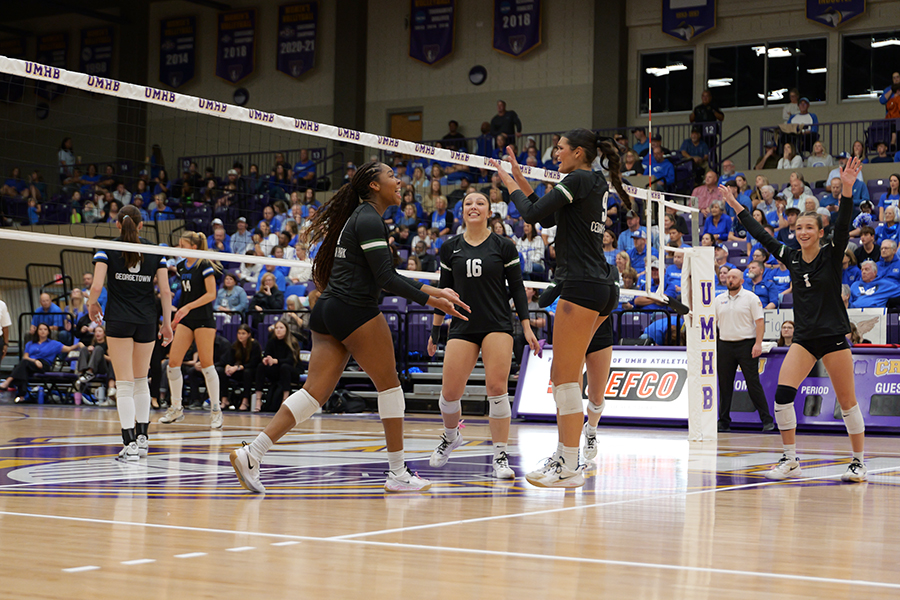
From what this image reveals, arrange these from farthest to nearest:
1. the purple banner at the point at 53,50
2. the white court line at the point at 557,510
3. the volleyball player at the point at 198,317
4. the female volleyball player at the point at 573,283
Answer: the purple banner at the point at 53,50
the volleyball player at the point at 198,317
the female volleyball player at the point at 573,283
the white court line at the point at 557,510

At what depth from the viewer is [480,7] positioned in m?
26.0

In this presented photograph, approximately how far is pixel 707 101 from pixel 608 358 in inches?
622

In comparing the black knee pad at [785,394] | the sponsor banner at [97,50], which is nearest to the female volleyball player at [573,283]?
the black knee pad at [785,394]

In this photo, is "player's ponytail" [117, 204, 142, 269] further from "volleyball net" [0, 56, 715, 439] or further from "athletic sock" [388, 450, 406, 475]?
"volleyball net" [0, 56, 715, 439]

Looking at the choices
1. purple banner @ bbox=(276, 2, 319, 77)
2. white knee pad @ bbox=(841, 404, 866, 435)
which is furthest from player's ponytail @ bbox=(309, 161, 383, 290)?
purple banner @ bbox=(276, 2, 319, 77)

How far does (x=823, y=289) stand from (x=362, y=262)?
340 centimetres

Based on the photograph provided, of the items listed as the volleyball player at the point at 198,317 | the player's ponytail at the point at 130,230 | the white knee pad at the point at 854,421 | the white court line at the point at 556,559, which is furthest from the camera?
the volleyball player at the point at 198,317

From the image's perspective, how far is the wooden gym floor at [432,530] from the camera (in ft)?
10.8

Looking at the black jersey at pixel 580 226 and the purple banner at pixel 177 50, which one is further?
the purple banner at pixel 177 50

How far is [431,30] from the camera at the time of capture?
26.5m

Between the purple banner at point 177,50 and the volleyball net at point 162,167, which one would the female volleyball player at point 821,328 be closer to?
the volleyball net at point 162,167

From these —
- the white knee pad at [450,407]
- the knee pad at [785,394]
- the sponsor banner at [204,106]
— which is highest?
the sponsor banner at [204,106]

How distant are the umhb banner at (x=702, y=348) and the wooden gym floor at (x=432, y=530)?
8.15 ft

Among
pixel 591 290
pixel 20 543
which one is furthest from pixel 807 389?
pixel 20 543
